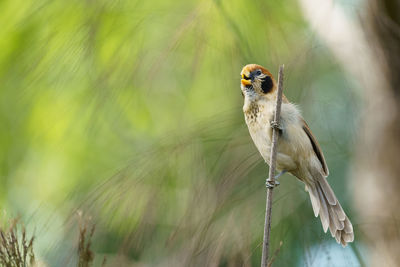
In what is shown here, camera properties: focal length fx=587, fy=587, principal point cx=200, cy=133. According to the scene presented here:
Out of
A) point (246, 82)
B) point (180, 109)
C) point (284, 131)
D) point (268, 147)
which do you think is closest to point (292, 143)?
point (284, 131)

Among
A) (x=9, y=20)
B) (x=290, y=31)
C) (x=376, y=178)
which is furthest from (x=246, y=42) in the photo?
(x=376, y=178)

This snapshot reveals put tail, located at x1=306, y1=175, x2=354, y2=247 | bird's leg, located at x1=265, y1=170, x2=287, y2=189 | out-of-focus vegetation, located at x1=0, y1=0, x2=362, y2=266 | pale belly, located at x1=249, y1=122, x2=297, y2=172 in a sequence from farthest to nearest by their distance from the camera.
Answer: tail, located at x1=306, y1=175, x2=354, y2=247, pale belly, located at x1=249, y1=122, x2=297, y2=172, out-of-focus vegetation, located at x1=0, y1=0, x2=362, y2=266, bird's leg, located at x1=265, y1=170, x2=287, y2=189

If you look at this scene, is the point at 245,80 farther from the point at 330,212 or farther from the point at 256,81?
the point at 330,212

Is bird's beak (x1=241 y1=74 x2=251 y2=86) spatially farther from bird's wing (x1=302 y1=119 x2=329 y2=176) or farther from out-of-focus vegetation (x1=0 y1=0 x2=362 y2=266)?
bird's wing (x1=302 y1=119 x2=329 y2=176)

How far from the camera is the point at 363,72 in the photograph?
3070mm

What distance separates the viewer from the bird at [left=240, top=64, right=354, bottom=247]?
2596mm

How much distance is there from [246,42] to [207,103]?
2.63 ft

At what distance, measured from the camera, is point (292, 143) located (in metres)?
2.77

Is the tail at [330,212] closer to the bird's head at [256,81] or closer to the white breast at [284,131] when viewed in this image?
the white breast at [284,131]

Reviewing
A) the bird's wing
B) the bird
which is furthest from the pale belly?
the bird's wing

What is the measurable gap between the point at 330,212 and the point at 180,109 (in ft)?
2.90

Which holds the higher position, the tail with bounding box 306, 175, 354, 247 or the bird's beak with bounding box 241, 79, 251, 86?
the bird's beak with bounding box 241, 79, 251, 86

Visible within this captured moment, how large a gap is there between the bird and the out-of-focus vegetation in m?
0.05

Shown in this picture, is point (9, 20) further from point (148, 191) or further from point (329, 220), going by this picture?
point (329, 220)
